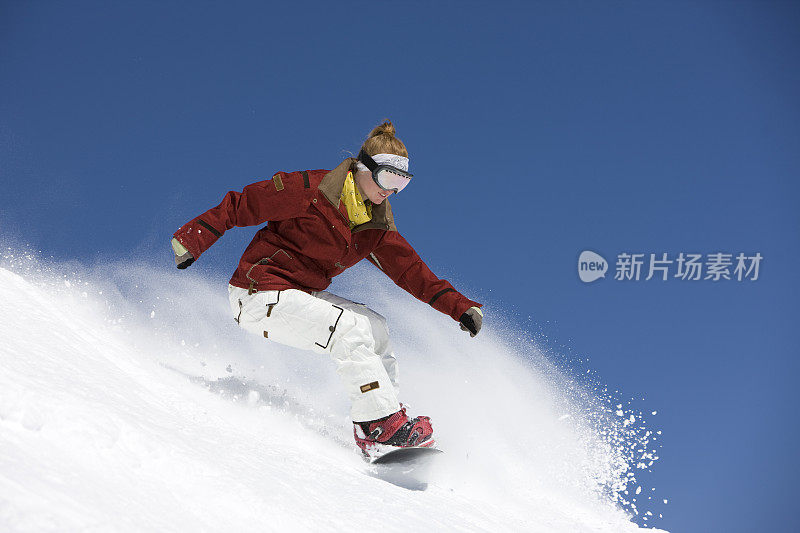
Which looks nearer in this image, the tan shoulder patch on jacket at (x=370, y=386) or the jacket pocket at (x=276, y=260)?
the tan shoulder patch on jacket at (x=370, y=386)

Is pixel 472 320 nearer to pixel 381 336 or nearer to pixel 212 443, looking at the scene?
pixel 381 336

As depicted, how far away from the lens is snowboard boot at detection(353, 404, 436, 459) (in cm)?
306

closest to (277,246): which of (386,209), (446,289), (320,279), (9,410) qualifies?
(320,279)

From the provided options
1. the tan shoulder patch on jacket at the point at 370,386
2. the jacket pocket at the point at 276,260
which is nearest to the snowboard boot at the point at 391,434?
the tan shoulder patch on jacket at the point at 370,386

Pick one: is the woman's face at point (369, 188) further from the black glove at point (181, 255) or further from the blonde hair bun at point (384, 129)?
the black glove at point (181, 255)

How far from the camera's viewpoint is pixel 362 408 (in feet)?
10.2

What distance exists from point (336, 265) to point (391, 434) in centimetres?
120

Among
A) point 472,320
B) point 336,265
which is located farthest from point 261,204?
point 472,320

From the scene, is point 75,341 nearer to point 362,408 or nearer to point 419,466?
point 362,408

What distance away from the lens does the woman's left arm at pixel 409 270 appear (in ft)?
12.8

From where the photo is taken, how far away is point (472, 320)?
3730 millimetres

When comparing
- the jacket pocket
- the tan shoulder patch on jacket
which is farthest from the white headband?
the tan shoulder patch on jacket

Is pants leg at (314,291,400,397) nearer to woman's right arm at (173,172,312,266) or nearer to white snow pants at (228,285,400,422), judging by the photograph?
white snow pants at (228,285,400,422)

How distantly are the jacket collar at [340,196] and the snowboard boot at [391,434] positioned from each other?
1.24 metres
